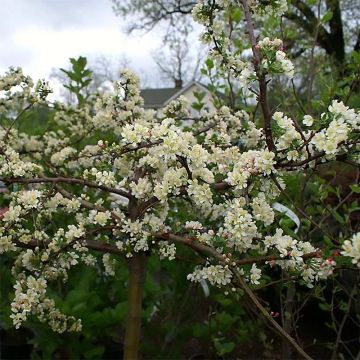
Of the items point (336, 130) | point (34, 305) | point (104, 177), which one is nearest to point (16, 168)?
point (104, 177)

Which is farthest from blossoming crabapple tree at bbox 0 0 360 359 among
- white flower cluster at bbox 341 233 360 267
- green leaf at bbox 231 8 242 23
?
green leaf at bbox 231 8 242 23

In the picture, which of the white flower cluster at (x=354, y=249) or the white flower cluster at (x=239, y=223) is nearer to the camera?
the white flower cluster at (x=354, y=249)

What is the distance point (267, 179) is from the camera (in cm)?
169

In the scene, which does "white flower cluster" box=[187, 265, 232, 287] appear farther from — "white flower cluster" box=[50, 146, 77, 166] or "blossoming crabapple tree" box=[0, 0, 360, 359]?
"white flower cluster" box=[50, 146, 77, 166]

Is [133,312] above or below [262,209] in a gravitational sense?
below

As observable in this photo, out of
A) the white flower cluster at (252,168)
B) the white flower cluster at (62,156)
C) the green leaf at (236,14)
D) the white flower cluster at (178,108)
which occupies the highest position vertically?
the green leaf at (236,14)

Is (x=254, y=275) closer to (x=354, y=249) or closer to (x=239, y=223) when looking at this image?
(x=239, y=223)

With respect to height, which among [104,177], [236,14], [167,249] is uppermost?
[236,14]

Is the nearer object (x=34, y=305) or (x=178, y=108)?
(x=34, y=305)

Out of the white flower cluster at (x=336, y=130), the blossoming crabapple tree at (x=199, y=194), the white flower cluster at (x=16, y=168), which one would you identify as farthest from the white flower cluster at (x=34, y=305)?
the white flower cluster at (x=336, y=130)

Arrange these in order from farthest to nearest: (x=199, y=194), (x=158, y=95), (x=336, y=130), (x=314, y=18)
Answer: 1. (x=158, y=95)
2. (x=314, y=18)
3. (x=199, y=194)
4. (x=336, y=130)

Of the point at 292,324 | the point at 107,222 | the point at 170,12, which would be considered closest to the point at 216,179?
the point at 107,222

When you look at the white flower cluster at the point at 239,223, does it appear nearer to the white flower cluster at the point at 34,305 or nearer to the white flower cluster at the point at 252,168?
the white flower cluster at the point at 252,168

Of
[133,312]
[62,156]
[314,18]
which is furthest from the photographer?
[314,18]
